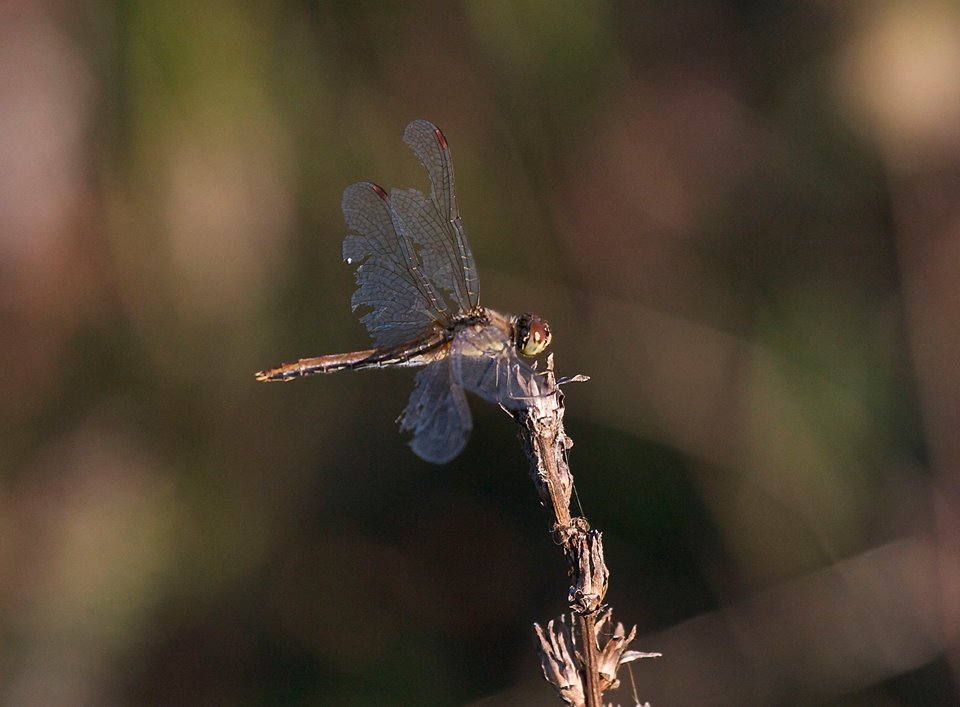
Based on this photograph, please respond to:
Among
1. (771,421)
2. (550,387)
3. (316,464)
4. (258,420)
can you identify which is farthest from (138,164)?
(771,421)

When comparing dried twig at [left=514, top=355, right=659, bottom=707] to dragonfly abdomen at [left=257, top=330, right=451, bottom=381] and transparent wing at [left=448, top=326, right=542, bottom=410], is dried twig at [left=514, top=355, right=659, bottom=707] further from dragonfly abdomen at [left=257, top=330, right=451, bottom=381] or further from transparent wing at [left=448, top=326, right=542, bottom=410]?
dragonfly abdomen at [left=257, top=330, right=451, bottom=381]

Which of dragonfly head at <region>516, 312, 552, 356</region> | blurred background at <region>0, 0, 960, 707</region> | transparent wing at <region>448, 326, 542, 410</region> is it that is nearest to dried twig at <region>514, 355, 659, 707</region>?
transparent wing at <region>448, 326, 542, 410</region>

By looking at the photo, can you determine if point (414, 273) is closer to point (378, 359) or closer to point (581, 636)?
point (378, 359)

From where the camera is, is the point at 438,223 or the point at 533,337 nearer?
the point at 533,337

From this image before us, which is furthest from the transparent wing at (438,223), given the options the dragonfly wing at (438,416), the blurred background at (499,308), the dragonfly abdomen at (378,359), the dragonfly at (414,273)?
the blurred background at (499,308)

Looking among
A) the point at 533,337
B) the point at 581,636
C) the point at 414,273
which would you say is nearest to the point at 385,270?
the point at 414,273
